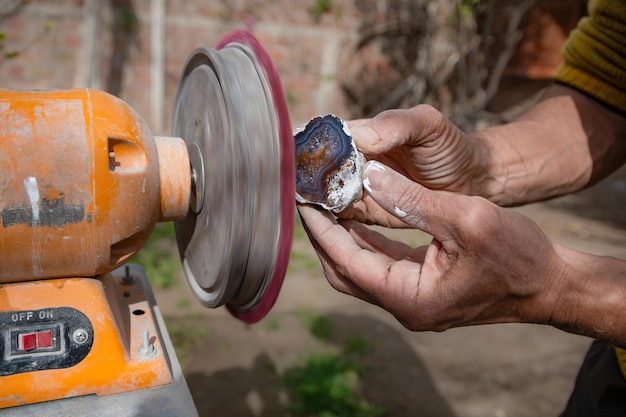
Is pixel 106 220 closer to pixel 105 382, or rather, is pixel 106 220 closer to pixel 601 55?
pixel 105 382

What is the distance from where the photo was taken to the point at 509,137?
168 cm

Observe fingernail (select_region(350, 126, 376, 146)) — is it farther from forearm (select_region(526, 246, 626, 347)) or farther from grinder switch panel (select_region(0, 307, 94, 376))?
grinder switch panel (select_region(0, 307, 94, 376))

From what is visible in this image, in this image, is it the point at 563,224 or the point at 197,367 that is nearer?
the point at 197,367

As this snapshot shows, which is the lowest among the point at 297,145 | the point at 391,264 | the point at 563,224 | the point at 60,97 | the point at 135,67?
the point at 563,224

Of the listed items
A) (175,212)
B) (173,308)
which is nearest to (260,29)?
(173,308)

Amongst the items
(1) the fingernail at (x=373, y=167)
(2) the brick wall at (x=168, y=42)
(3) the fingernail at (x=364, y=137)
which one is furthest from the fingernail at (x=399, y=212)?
(2) the brick wall at (x=168, y=42)

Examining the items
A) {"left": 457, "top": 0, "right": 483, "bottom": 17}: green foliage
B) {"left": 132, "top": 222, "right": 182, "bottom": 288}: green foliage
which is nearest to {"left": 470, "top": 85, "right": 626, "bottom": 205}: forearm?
{"left": 132, "top": 222, "right": 182, "bottom": 288}: green foliage

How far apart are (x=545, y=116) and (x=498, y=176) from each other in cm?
29

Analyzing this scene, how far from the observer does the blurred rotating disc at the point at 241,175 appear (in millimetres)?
1042

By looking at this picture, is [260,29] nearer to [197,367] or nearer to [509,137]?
[197,367]

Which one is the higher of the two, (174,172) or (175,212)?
(174,172)

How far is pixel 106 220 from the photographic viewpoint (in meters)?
1.05

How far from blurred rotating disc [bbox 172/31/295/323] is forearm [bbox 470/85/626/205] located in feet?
2.73

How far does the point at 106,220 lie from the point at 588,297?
1048 millimetres
